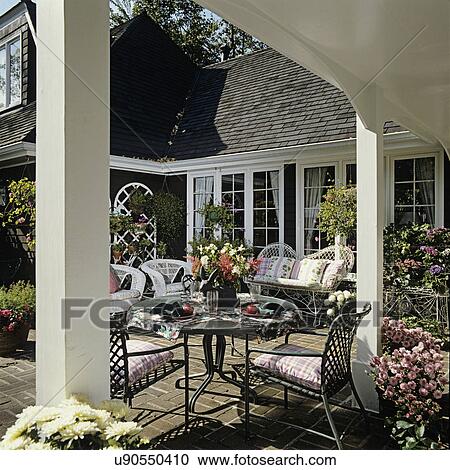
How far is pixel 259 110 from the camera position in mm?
7773

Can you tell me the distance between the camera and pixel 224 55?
10570mm

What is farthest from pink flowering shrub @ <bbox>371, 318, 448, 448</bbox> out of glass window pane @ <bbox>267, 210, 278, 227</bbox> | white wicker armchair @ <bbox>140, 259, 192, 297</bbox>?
glass window pane @ <bbox>267, 210, 278, 227</bbox>

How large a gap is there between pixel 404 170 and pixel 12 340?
4.97 m

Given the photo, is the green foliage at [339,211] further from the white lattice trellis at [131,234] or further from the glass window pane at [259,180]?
the white lattice trellis at [131,234]

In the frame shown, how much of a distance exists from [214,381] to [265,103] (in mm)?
5611

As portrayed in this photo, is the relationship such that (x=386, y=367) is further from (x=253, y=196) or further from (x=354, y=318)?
(x=253, y=196)

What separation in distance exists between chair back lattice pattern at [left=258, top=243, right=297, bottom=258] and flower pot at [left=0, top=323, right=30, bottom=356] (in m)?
3.54

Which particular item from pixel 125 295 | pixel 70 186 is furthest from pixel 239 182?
pixel 70 186

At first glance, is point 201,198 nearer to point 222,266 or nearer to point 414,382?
point 222,266

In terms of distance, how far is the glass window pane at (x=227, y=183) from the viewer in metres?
7.38

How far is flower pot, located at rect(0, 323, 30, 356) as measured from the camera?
163 inches

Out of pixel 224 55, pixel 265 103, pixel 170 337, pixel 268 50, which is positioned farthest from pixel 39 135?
pixel 224 55

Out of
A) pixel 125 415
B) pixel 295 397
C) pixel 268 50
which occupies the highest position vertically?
pixel 268 50

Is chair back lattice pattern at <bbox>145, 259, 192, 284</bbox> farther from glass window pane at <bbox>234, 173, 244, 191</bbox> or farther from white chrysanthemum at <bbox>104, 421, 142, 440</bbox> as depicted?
white chrysanthemum at <bbox>104, 421, 142, 440</bbox>
